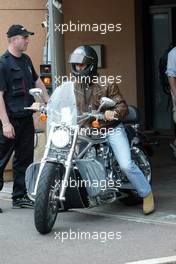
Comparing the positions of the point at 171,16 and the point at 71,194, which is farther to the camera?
the point at 171,16

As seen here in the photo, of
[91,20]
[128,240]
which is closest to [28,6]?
[91,20]

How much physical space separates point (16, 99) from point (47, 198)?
1.57 m

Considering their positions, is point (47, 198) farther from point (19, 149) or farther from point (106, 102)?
point (19, 149)

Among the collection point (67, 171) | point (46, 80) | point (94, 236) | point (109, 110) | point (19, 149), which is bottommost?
point (94, 236)

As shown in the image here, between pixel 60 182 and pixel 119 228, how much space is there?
743mm

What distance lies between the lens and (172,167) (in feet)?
34.8

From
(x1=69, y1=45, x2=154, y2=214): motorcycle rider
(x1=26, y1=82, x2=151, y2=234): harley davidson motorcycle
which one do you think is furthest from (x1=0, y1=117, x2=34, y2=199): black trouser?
(x1=69, y1=45, x2=154, y2=214): motorcycle rider

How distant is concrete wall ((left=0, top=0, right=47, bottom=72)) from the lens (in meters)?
9.58

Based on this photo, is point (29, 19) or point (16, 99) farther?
point (29, 19)

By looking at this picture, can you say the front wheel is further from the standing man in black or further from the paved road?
the standing man in black

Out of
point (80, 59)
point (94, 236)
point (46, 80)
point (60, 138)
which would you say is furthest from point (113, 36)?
point (94, 236)

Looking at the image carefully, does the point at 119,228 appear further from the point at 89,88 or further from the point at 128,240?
the point at 89,88

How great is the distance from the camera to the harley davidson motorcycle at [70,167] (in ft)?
22.3

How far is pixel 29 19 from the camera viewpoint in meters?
9.67
